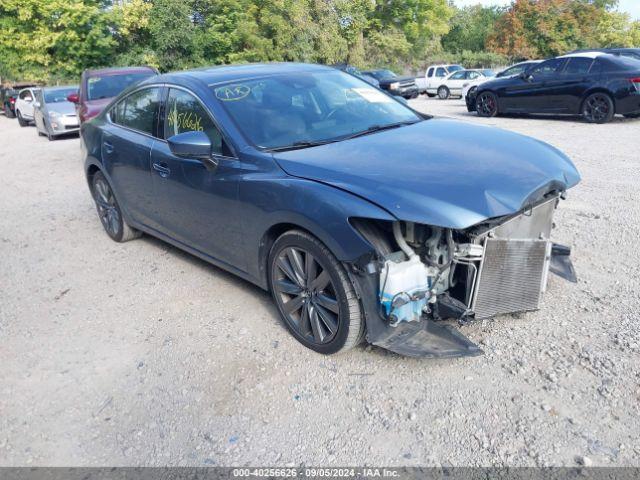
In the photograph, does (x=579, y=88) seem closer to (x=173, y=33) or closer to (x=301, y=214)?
(x=301, y=214)

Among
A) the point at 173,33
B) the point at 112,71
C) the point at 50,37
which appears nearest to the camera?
the point at 112,71

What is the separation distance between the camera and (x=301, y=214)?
320 cm

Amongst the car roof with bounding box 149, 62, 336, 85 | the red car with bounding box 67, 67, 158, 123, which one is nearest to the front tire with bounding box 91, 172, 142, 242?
the car roof with bounding box 149, 62, 336, 85

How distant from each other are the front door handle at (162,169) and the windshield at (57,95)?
44.8ft

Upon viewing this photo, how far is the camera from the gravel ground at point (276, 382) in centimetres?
268

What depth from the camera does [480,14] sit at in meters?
68.1

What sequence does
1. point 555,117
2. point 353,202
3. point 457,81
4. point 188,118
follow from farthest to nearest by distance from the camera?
point 457,81 < point 555,117 < point 188,118 < point 353,202

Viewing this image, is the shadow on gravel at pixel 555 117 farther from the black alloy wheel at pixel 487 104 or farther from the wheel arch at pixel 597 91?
the wheel arch at pixel 597 91

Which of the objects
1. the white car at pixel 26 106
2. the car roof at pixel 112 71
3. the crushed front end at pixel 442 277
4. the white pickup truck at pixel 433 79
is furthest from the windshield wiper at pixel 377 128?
the white pickup truck at pixel 433 79

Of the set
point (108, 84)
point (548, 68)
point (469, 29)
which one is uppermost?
point (469, 29)

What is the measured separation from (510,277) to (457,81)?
2322 cm

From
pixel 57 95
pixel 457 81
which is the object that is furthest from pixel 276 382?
pixel 457 81

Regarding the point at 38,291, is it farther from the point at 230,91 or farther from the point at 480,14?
the point at 480,14

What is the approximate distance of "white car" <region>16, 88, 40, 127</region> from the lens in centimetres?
2152
